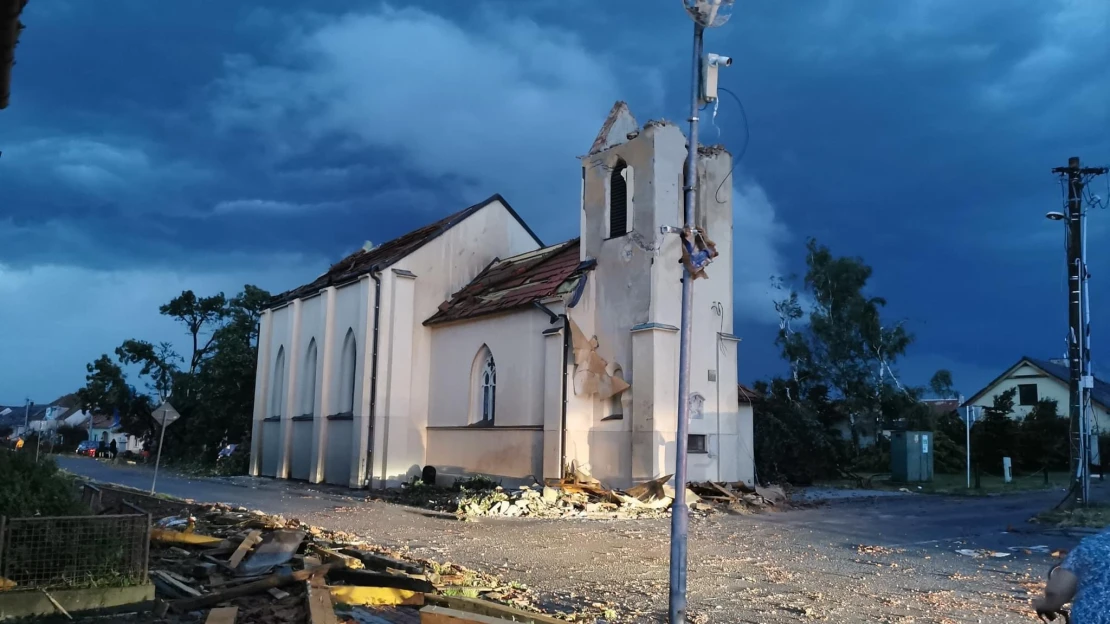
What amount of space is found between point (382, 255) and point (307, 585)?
24.0 metres

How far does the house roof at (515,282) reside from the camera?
76.8ft

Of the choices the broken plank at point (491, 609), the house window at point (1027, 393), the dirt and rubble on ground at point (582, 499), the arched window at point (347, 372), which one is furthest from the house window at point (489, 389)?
the house window at point (1027, 393)

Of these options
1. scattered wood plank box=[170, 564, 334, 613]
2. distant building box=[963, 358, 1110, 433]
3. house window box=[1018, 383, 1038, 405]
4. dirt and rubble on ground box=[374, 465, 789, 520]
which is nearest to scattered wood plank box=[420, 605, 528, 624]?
scattered wood plank box=[170, 564, 334, 613]

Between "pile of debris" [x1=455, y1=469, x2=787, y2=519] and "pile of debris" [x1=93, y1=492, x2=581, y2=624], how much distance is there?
6872 millimetres

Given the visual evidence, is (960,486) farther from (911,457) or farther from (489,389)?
(489,389)

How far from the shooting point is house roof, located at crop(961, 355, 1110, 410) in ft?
155

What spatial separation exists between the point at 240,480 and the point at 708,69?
26988 mm

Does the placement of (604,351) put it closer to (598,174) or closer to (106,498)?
(598,174)

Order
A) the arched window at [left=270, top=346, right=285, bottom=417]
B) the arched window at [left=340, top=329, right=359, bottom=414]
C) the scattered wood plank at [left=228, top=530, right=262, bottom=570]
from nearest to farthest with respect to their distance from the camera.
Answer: the scattered wood plank at [left=228, top=530, right=262, bottom=570]
the arched window at [left=340, top=329, right=359, bottom=414]
the arched window at [left=270, top=346, right=285, bottom=417]

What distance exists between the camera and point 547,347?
2225cm

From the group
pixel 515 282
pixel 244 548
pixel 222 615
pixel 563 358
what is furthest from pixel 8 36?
pixel 515 282

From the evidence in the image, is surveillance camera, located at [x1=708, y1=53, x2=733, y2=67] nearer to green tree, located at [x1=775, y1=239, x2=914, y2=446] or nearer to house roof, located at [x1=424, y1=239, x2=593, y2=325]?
house roof, located at [x1=424, y1=239, x2=593, y2=325]

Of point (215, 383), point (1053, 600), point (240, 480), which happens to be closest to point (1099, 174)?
point (1053, 600)

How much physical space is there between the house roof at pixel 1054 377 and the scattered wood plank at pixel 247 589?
1967 inches
